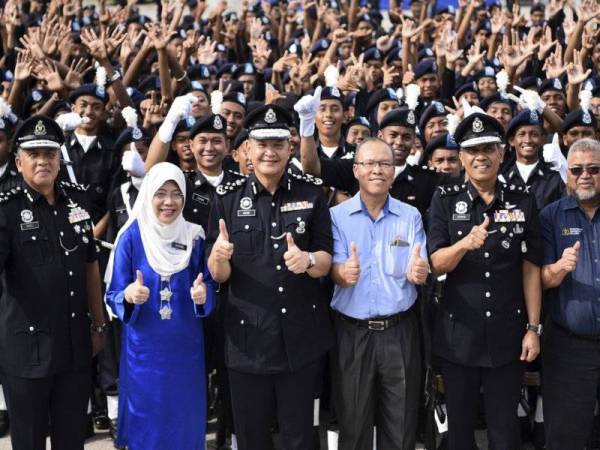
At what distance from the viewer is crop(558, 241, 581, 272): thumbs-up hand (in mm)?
4871

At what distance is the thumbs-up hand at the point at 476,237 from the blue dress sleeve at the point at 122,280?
1.81 meters

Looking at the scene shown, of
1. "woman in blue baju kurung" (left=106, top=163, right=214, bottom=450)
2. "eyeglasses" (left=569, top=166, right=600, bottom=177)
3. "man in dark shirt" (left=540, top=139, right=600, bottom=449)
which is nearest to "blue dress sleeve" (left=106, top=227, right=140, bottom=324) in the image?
"woman in blue baju kurung" (left=106, top=163, right=214, bottom=450)

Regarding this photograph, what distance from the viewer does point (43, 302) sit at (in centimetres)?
494

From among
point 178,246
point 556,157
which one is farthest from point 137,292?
point 556,157

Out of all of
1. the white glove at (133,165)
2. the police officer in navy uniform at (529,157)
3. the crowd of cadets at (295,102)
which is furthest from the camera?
the police officer in navy uniform at (529,157)

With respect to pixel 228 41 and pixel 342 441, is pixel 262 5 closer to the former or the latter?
pixel 228 41

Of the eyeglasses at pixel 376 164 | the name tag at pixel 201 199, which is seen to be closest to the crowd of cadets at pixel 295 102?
the name tag at pixel 201 199

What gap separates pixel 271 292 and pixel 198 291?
398mm

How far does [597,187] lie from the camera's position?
5.12 meters

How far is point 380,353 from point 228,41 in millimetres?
9377

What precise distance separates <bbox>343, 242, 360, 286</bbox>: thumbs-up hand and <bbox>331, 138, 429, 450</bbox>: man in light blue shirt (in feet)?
0.44

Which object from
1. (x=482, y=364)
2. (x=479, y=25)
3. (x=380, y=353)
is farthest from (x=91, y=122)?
(x=479, y=25)

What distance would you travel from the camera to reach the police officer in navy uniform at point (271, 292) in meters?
4.95

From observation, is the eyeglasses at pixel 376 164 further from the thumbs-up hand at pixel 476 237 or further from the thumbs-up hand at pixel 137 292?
the thumbs-up hand at pixel 137 292
